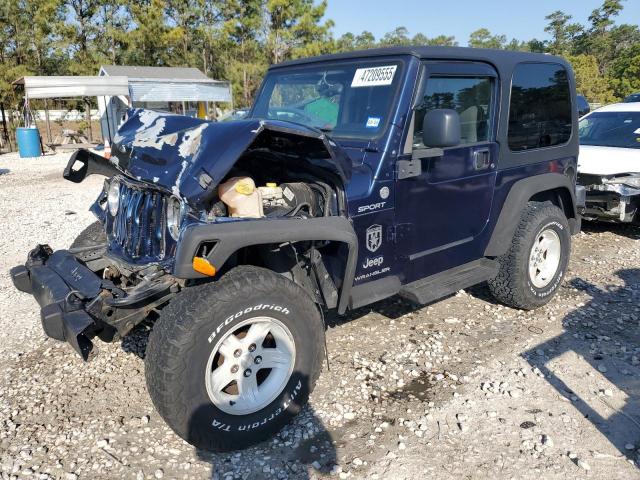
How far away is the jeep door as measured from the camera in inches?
133

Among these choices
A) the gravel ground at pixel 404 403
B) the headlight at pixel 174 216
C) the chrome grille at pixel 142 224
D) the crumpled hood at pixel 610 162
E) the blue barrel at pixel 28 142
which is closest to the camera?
the gravel ground at pixel 404 403

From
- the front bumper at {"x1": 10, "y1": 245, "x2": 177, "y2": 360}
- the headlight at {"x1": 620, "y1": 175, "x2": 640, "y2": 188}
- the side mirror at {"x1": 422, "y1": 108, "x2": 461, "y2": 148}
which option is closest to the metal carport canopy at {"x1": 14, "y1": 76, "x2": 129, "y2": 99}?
the headlight at {"x1": 620, "y1": 175, "x2": 640, "y2": 188}

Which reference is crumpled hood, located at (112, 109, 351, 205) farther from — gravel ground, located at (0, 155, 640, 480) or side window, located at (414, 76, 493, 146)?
gravel ground, located at (0, 155, 640, 480)

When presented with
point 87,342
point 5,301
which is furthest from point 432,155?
point 5,301

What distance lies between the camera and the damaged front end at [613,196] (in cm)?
632

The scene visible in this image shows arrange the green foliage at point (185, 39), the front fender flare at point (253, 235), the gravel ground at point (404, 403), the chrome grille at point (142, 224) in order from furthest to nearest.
A: the green foliage at point (185, 39) → the chrome grille at point (142, 224) → the gravel ground at point (404, 403) → the front fender flare at point (253, 235)

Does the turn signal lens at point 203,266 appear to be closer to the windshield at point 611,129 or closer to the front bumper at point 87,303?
the front bumper at point 87,303

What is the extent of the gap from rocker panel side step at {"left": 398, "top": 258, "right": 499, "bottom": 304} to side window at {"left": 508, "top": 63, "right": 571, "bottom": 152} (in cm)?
97

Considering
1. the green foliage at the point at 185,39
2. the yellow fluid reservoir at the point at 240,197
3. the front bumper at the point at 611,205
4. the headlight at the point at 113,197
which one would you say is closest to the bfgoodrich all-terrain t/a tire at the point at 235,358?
the yellow fluid reservoir at the point at 240,197

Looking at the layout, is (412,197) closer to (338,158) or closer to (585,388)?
(338,158)

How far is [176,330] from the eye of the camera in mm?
2395

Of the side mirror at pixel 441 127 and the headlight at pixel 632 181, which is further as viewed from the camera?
the headlight at pixel 632 181

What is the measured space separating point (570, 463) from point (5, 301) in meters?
4.76

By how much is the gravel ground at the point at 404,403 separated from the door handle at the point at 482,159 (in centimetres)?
135
